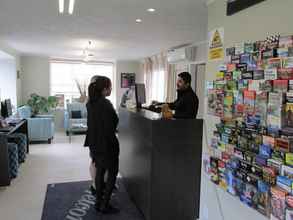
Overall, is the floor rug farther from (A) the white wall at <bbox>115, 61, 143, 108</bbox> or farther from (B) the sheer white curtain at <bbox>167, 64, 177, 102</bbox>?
(A) the white wall at <bbox>115, 61, 143, 108</bbox>

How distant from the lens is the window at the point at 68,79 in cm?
850

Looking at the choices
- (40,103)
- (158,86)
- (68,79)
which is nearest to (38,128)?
(40,103)

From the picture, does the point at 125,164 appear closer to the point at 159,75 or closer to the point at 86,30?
the point at 86,30

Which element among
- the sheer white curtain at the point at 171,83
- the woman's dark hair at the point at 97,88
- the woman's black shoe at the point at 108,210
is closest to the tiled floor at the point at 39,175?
the woman's black shoe at the point at 108,210

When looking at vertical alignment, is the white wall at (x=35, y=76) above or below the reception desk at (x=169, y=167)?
above

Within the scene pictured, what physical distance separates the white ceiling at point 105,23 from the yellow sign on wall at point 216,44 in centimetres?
68

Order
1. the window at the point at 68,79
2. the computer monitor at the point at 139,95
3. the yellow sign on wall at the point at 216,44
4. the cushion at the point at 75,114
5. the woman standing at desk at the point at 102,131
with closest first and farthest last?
the yellow sign on wall at the point at 216,44 < the woman standing at desk at the point at 102,131 < the computer monitor at the point at 139,95 < the cushion at the point at 75,114 < the window at the point at 68,79

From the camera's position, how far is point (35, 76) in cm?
812

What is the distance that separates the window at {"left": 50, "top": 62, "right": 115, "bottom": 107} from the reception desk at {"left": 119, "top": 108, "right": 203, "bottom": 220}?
6227 mm

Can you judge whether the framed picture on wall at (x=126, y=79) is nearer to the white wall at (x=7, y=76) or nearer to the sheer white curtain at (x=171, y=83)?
the sheer white curtain at (x=171, y=83)

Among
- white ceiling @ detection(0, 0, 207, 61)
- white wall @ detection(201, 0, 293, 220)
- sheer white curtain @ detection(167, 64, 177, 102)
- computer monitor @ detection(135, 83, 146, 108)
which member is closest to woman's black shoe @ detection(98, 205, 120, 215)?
white wall @ detection(201, 0, 293, 220)

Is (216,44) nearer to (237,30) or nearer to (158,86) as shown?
(237,30)

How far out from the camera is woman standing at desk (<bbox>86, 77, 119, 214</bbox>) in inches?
106

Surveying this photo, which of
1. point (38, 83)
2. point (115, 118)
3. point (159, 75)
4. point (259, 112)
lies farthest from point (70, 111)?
point (259, 112)
